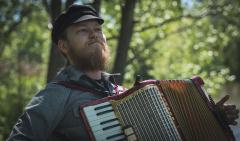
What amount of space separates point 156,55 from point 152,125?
870 cm

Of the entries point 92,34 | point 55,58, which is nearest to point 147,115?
point 92,34

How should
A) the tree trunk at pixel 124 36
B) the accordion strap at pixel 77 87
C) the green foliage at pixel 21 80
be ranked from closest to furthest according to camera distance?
the accordion strap at pixel 77 87, the tree trunk at pixel 124 36, the green foliage at pixel 21 80

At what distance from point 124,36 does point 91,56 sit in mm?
4358

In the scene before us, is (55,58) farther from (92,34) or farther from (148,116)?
(148,116)

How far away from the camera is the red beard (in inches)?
143

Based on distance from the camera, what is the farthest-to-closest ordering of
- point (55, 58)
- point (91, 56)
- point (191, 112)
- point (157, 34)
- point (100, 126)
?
1. point (157, 34)
2. point (55, 58)
3. point (91, 56)
4. point (191, 112)
5. point (100, 126)

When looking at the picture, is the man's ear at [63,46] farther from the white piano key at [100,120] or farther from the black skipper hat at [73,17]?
the white piano key at [100,120]

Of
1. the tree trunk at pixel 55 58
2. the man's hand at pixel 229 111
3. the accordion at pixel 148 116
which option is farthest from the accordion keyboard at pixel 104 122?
the tree trunk at pixel 55 58

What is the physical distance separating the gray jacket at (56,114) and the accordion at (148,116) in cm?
26

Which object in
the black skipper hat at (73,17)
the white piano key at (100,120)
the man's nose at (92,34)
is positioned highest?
the black skipper hat at (73,17)

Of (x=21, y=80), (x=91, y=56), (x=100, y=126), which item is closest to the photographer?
(x=100, y=126)

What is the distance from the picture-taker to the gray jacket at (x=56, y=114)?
10.8ft

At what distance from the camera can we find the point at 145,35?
11.1 metres

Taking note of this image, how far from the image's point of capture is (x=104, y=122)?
124 inches
